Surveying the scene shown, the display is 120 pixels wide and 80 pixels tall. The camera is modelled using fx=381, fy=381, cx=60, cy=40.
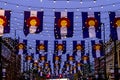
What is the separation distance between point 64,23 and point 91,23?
2261mm

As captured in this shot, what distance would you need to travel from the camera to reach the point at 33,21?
3077 centimetres

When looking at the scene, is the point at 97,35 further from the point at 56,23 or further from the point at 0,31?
the point at 0,31

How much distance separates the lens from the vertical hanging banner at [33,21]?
30422mm

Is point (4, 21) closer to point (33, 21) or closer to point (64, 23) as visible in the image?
point (33, 21)

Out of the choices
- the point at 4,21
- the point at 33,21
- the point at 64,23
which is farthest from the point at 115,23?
the point at 4,21

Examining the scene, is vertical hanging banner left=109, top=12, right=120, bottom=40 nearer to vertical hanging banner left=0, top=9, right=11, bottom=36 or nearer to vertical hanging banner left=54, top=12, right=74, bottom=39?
vertical hanging banner left=54, top=12, right=74, bottom=39

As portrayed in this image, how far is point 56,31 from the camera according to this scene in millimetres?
31562

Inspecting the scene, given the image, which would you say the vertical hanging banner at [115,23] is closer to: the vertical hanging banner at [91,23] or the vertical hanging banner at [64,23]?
the vertical hanging banner at [91,23]

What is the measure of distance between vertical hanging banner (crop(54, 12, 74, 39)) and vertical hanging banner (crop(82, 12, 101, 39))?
1144 millimetres

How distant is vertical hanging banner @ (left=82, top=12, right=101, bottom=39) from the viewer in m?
31.0

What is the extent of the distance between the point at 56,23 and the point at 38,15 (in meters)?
1.61

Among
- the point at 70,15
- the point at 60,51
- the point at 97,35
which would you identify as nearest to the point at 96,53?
the point at 60,51

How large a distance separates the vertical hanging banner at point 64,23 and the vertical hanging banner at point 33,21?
137cm

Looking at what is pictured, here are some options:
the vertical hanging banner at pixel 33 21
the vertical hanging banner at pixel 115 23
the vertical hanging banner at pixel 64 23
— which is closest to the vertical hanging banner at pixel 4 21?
the vertical hanging banner at pixel 33 21
